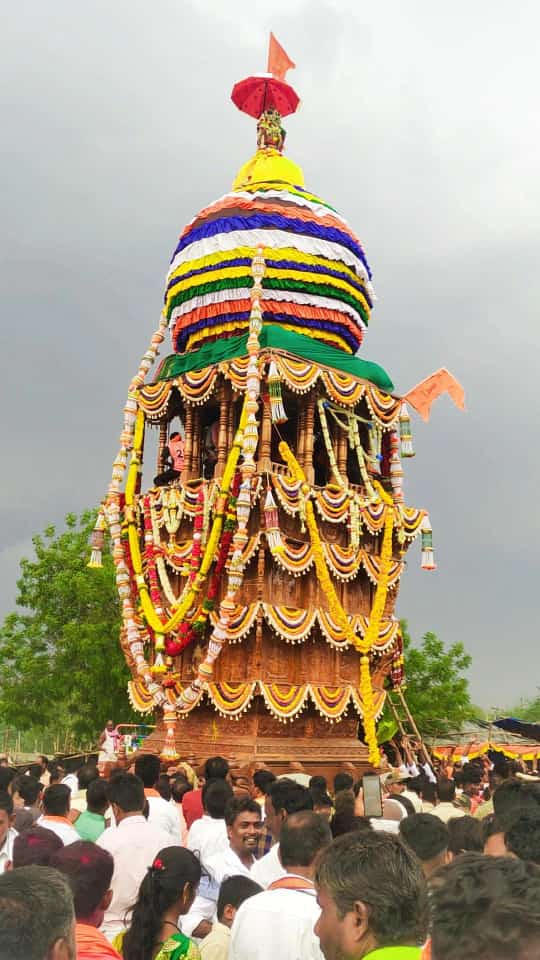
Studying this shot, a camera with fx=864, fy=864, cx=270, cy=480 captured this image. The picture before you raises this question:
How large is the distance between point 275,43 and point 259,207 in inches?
232

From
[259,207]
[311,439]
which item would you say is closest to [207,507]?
[311,439]

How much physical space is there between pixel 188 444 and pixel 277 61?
11.3 m

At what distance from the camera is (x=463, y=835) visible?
5016 mm

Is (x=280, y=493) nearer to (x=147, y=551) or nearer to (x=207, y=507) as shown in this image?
(x=207, y=507)


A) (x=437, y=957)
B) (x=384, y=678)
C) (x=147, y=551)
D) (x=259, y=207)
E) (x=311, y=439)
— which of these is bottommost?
(x=437, y=957)

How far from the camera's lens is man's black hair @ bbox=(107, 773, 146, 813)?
5.52 meters

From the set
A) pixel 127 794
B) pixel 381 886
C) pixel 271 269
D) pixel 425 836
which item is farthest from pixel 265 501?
pixel 381 886

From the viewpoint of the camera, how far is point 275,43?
2397 centimetres

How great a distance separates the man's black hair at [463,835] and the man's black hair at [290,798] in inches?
42.2

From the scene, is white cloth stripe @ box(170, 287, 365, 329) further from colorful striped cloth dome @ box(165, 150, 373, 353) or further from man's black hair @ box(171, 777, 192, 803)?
man's black hair @ box(171, 777, 192, 803)

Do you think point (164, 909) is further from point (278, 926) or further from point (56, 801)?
point (56, 801)

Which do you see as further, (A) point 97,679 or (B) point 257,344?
(A) point 97,679

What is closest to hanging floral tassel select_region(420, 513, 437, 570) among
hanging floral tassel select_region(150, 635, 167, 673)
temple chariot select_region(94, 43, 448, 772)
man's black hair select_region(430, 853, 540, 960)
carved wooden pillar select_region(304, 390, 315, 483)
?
temple chariot select_region(94, 43, 448, 772)

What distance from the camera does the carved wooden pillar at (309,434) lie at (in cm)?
2003
